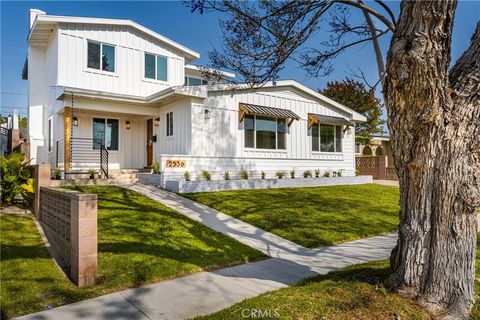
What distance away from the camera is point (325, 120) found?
1603 cm

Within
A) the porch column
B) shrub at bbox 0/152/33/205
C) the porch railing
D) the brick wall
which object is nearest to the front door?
the porch railing

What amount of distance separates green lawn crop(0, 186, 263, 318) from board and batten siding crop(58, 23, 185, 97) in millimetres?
7917

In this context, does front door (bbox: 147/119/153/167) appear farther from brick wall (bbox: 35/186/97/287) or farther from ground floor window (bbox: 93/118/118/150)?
brick wall (bbox: 35/186/97/287)

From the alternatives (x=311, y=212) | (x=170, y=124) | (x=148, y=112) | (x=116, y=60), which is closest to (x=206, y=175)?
(x=170, y=124)

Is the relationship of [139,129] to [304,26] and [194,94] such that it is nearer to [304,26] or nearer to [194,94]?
[194,94]

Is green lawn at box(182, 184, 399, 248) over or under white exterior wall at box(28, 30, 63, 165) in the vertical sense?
under

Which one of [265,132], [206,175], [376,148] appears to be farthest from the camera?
[376,148]

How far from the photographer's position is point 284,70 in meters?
5.56

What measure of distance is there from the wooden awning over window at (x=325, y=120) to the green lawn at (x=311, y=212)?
437 cm

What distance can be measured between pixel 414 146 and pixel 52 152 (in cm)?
1481

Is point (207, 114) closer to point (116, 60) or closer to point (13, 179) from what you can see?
point (116, 60)

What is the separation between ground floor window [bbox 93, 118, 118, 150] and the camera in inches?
551

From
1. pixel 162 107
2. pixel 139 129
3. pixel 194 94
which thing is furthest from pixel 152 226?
pixel 139 129

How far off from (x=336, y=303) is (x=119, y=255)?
323 cm
